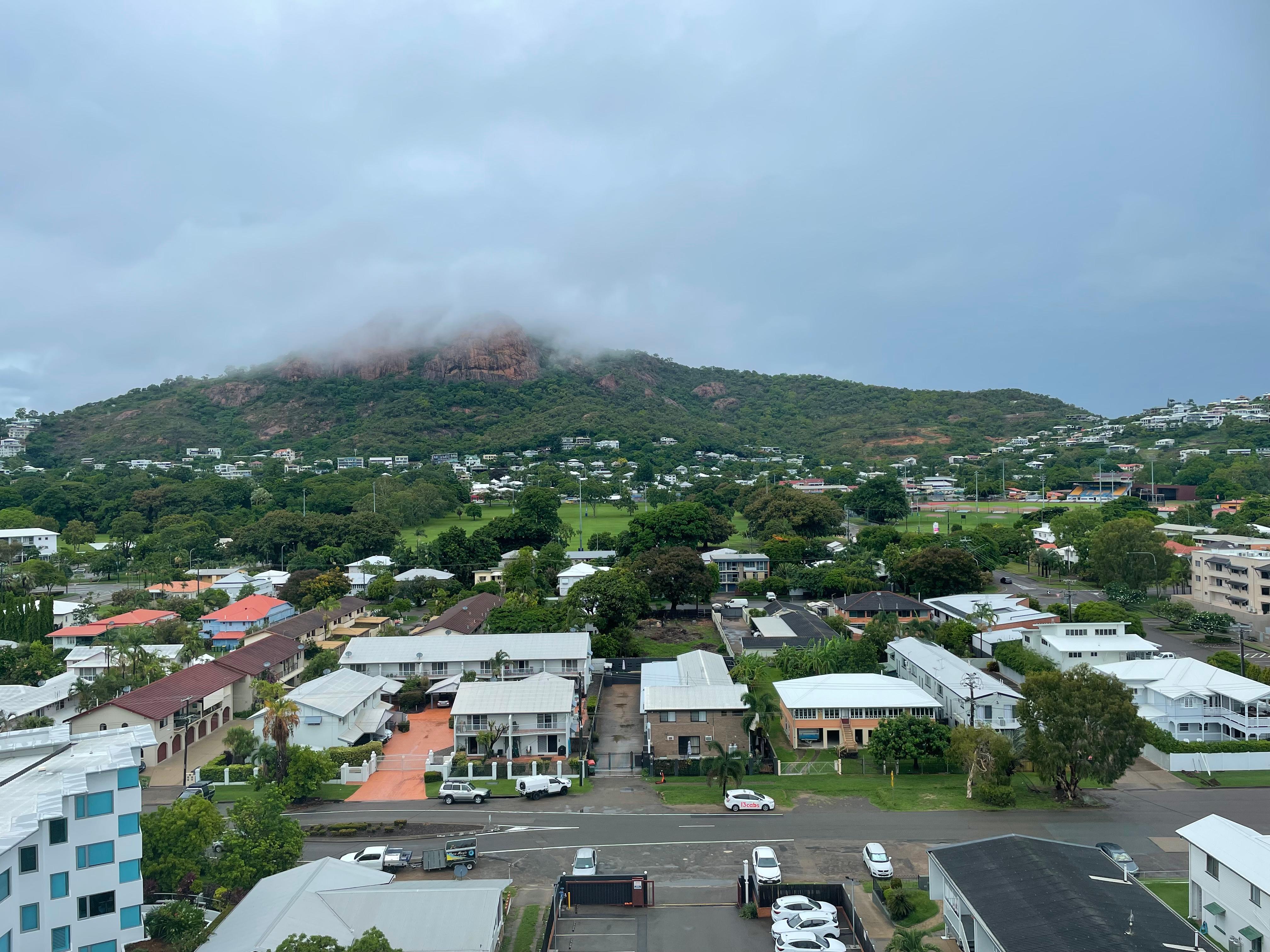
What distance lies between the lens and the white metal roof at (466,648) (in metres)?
42.0

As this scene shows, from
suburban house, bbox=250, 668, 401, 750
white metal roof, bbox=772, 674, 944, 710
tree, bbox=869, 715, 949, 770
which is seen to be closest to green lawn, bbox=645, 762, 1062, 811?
tree, bbox=869, 715, 949, 770

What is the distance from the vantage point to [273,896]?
1861 centimetres

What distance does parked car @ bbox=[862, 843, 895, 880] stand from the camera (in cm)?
2203

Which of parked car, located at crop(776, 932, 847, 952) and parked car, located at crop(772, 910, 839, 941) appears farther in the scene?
parked car, located at crop(772, 910, 839, 941)

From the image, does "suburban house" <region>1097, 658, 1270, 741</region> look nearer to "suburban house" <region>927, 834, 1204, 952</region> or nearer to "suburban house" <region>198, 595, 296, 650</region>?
"suburban house" <region>927, 834, 1204, 952</region>

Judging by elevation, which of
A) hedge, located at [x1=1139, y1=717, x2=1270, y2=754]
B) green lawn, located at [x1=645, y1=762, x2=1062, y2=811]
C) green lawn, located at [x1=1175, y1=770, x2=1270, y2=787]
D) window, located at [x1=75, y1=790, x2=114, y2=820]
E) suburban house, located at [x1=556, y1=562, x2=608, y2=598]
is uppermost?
window, located at [x1=75, y1=790, x2=114, y2=820]

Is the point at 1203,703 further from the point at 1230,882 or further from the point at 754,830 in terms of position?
the point at 754,830

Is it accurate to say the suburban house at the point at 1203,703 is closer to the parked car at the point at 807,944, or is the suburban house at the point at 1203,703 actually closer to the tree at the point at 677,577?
the parked car at the point at 807,944

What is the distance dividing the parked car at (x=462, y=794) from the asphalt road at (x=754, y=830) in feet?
1.10

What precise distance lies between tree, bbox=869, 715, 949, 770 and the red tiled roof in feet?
136

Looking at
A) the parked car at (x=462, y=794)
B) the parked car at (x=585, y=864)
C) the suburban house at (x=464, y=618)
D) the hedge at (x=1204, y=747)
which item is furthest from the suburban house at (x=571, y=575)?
the parked car at (x=585, y=864)

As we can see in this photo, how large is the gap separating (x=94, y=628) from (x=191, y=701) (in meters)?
21.6

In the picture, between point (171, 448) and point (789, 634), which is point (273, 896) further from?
point (171, 448)

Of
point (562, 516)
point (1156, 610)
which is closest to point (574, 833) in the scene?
point (1156, 610)
